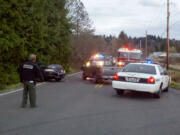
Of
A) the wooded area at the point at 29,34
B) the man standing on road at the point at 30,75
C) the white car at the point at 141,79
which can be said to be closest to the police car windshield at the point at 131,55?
the wooded area at the point at 29,34

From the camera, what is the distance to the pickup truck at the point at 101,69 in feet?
63.5

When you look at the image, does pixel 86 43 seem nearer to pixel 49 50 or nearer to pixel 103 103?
pixel 49 50

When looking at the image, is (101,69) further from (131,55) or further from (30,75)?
(131,55)

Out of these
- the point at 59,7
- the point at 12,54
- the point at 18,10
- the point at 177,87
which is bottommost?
the point at 177,87

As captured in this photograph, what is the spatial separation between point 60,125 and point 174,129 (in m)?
2.93

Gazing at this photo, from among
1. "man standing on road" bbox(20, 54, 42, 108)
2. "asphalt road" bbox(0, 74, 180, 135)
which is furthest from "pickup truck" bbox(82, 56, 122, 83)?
"man standing on road" bbox(20, 54, 42, 108)

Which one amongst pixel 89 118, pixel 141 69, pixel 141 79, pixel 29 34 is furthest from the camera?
pixel 29 34

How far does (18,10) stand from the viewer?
18.2 m

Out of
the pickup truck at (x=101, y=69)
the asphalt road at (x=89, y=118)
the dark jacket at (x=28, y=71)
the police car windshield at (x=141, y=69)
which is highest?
the dark jacket at (x=28, y=71)

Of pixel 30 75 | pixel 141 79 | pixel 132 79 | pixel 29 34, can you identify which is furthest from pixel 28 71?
pixel 29 34

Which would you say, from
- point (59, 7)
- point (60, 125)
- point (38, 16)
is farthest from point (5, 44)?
point (59, 7)

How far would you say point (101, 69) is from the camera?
19.9 m

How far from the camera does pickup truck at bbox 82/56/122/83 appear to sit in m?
19.4

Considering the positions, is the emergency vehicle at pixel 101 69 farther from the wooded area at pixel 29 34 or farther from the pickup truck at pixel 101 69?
the wooded area at pixel 29 34
